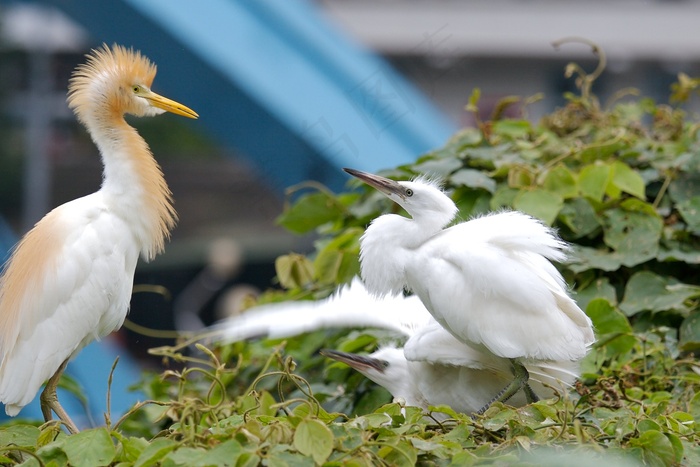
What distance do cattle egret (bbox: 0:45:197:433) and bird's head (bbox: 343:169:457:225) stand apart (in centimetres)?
58

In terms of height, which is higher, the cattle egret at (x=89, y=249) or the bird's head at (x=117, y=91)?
the bird's head at (x=117, y=91)

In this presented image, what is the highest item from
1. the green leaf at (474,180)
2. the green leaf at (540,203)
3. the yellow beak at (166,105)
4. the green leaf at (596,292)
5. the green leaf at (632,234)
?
the yellow beak at (166,105)

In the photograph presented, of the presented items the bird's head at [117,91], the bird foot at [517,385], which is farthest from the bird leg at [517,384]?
the bird's head at [117,91]

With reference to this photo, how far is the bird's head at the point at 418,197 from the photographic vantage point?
9.09ft

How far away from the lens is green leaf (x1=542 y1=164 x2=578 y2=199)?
137 inches

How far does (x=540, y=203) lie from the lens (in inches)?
131

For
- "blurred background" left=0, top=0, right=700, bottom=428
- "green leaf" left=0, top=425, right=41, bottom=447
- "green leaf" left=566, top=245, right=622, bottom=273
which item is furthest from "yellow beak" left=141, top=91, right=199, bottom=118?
"green leaf" left=566, top=245, right=622, bottom=273

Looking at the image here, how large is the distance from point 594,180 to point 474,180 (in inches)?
17.6

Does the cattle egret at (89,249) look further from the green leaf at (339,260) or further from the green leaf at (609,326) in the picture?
the green leaf at (609,326)

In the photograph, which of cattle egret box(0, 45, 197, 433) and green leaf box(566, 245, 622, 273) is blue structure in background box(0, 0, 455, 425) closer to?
green leaf box(566, 245, 622, 273)

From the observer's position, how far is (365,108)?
4770 mm

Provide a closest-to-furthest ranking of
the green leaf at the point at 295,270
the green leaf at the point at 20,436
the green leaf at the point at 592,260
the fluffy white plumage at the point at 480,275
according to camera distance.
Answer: the green leaf at the point at 20,436, the fluffy white plumage at the point at 480,275, the green leaf at the point at 592,260, the green leaf at the point at 295,270

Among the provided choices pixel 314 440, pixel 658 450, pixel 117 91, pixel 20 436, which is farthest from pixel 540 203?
pixel 20 436

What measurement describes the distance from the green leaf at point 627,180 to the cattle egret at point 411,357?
878mm
